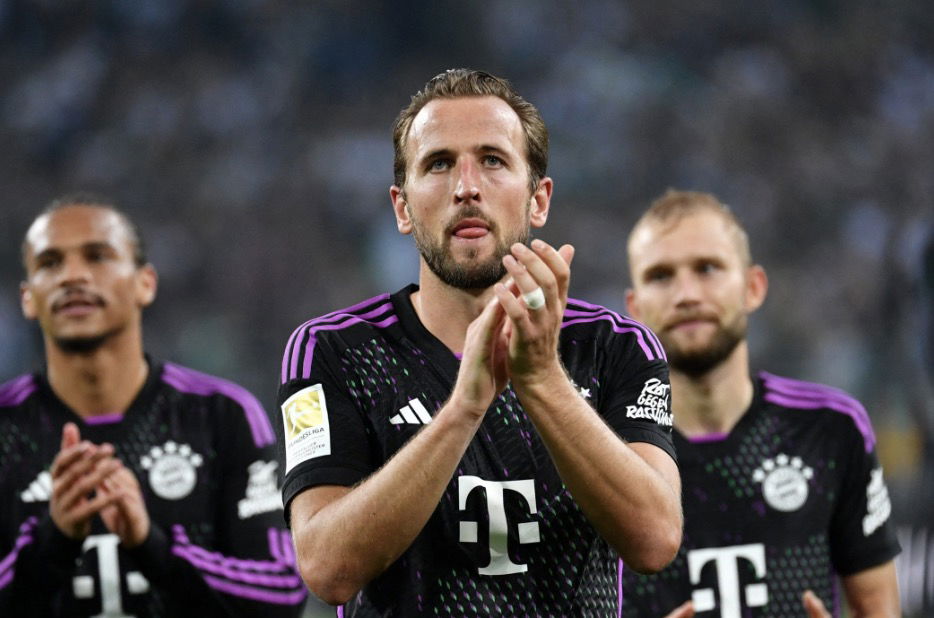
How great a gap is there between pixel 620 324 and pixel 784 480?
1345mm

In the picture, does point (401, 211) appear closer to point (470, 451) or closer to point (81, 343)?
point (470, 451)

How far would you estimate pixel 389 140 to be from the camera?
11.7 m

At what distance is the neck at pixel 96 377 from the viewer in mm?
4355

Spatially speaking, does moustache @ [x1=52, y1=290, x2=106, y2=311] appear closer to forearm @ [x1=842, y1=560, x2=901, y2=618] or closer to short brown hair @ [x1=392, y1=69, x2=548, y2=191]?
short brown hair @ [x1=392, y1=69, x2=548, y2=191]

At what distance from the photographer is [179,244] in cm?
1083

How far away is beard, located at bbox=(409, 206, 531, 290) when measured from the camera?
8.60ft

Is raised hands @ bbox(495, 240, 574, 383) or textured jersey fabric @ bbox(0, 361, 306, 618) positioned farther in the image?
textured jersey fabric @ bbox(0, 361, 306, 618)

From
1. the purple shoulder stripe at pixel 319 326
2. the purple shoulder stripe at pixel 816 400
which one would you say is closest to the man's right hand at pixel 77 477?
the purple shoulder stripe at pixel 319 326

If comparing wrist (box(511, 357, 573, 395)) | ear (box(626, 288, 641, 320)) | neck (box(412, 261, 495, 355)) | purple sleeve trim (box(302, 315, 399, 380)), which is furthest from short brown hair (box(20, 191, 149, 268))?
wrist (box(511, 357, 573, 395))

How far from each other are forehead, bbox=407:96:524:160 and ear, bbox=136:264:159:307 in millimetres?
2035

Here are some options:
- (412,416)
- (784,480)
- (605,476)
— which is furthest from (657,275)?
(605,476)

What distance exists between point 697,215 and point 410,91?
25.4 ft

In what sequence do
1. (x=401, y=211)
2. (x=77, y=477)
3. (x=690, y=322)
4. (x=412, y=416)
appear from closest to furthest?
(x=412, y=416) → (x=401, y=211) → (x=77, y=477) → (x=690, y=322)

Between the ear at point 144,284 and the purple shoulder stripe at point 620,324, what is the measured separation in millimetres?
2167
